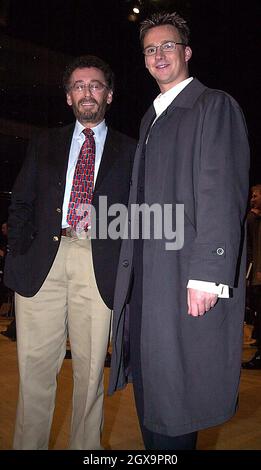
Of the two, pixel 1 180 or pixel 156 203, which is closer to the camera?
pixel 156 203

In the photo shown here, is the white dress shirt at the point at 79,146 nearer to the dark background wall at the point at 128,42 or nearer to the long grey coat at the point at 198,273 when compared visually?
the long grey coat at the point at 198,273

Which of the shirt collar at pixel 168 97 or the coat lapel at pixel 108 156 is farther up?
the shirt collar at pixel 168 97

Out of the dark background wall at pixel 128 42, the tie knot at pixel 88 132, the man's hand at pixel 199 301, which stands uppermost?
the dark background wall at pixel 128 42

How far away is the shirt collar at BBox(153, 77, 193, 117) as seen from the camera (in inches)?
61.0

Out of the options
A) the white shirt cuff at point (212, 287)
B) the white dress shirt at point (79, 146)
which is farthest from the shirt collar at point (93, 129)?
the white shirt cuff at point (212, 287)

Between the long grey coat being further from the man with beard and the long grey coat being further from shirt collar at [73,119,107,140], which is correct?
shirt collar at [73,119,107,140]

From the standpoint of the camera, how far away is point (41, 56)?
25.2 feet

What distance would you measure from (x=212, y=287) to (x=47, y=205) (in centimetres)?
95

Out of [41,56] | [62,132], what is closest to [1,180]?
[41,56]

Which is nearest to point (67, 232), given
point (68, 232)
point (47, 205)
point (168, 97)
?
point (68, 232)

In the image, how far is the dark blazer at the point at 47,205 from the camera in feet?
6.09

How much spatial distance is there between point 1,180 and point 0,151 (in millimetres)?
1296
